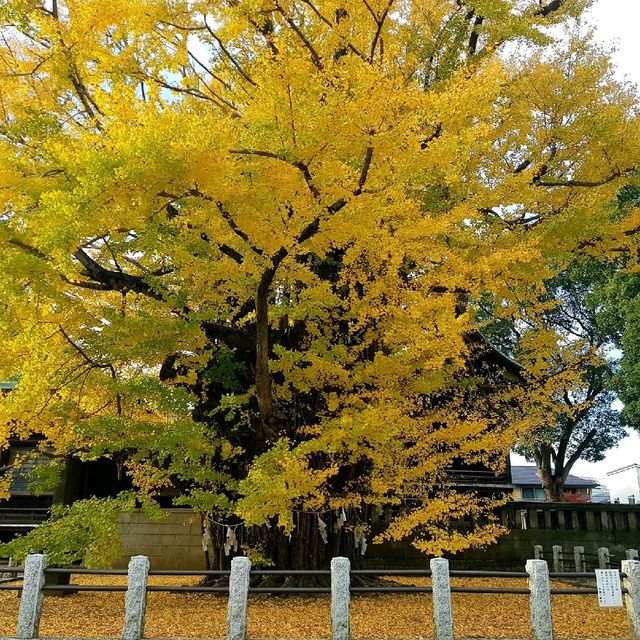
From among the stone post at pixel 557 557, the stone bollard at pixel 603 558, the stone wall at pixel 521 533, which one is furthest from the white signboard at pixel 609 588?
the stone wall at pixel 521 533

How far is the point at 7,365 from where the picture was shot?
Answer: 9.16 m

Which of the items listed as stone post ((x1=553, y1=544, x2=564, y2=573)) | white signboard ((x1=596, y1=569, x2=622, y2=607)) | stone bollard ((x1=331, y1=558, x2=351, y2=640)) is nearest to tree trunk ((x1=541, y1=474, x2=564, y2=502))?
stone post ((x1=553, y1=544, x2=564, y2=573))

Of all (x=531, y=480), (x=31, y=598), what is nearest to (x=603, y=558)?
(x=31, y=598)

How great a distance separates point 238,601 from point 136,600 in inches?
54.1

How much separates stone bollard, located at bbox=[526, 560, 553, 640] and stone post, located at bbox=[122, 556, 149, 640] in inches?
207

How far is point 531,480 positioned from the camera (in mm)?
40469

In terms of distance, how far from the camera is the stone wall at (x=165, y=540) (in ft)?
50.4

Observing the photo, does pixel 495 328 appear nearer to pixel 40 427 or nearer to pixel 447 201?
pixel 447 201

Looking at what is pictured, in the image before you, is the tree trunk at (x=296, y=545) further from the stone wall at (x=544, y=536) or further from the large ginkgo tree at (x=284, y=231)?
the stone wall at (x=544, y=536)

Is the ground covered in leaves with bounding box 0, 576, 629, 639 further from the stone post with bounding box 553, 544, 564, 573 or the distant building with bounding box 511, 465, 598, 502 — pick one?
the distant building with bounding box 511, 465, 598, 502

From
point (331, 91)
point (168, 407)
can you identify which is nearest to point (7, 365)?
point (168, 407)

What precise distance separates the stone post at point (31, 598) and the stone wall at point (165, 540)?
780 cm

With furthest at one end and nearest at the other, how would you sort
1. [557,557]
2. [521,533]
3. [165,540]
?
[165,540], [521,533], [557,557]

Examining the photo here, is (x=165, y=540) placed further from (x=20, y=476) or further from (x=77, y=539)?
(x=77, y=539)
